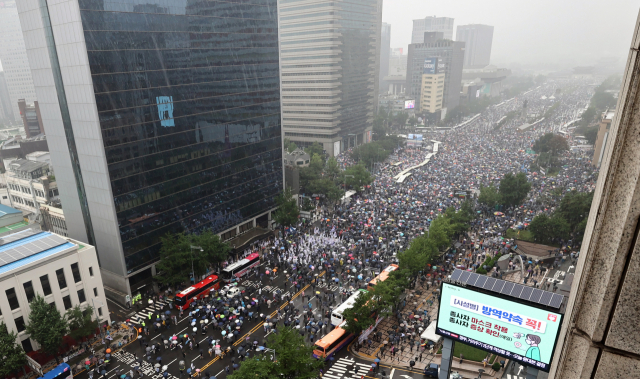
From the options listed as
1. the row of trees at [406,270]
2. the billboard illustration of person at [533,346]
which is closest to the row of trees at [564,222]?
the row of trees at [406,270]

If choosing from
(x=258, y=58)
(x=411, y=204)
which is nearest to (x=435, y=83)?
(x=411, y=204)

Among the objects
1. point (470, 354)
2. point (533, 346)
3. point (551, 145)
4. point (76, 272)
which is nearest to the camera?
point (533, 346)

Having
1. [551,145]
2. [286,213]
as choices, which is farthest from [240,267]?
[551,145]

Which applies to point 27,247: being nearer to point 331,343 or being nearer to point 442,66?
point 331,343

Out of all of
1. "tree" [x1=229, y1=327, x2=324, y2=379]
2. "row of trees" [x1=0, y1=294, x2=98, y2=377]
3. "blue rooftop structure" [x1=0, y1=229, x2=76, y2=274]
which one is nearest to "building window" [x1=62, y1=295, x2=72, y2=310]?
"row of trees" [x1=0, y1=294, x2=98, y2=377]

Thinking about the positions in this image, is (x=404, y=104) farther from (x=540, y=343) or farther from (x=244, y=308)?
(x=540, y=343)

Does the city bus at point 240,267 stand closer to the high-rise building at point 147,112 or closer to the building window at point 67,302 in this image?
the high-rise building at point 147,112
